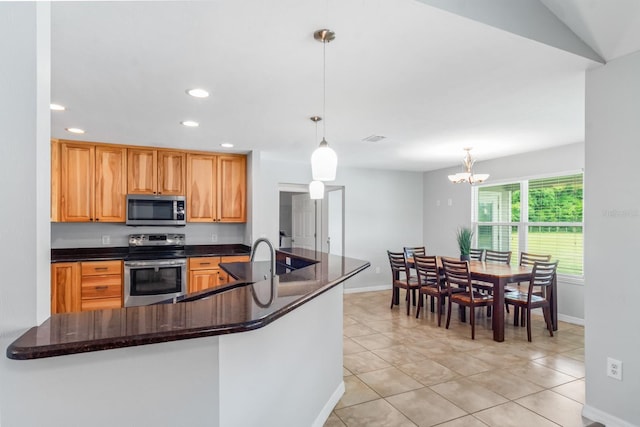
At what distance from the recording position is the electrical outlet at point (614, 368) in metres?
2.19

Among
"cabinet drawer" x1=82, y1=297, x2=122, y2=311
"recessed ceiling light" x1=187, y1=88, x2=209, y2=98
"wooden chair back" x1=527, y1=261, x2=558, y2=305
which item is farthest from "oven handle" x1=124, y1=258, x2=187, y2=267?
"wooden chair back" x1=527, y1=261, x2=558, y2=305

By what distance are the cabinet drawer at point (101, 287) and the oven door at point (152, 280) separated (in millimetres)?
112

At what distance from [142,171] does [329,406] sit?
12.5 ft

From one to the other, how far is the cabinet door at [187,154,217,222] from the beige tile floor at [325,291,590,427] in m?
2.48

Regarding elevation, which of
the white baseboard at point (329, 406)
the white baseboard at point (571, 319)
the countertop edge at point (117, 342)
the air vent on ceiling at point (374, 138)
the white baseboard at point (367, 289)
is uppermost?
the air vent on ceiling at point (374, 138)

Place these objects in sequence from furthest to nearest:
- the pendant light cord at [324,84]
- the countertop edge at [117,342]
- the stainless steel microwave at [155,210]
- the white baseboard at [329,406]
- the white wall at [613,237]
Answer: the stainless steel microwave at [155,210] < the white baseboard at [329,406] < the white wall at [613,237] < the pendant light cord at [324,84] < the countertop edge at [117,342]

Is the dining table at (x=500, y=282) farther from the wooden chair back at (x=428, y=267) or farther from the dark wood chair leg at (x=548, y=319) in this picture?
the wooden chair back at (x=428, y=267)

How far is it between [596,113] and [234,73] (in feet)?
7.94

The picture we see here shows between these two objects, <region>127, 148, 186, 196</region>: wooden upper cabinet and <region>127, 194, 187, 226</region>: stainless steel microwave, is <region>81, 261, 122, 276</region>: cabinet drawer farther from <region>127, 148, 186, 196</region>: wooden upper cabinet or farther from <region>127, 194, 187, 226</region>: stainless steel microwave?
<region>127, 148, 186, 196</region>: wooden upper cabinet

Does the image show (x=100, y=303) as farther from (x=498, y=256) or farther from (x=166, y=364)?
(x=498, y=256)

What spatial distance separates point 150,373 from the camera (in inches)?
47.8

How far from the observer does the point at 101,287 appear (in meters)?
4.25

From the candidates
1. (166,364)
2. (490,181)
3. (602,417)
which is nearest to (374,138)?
(490,181)

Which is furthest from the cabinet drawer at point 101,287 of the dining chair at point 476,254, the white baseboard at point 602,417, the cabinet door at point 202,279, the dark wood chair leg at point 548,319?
the dark wood chair leg at point 548,319
